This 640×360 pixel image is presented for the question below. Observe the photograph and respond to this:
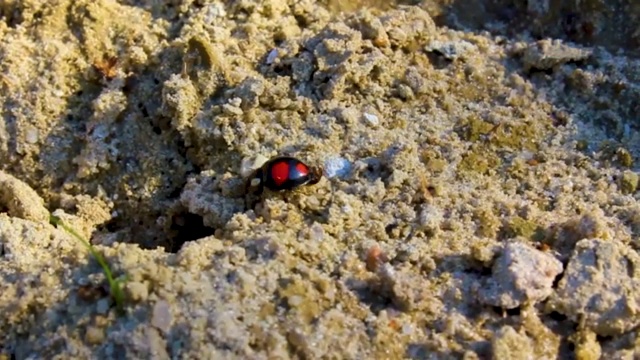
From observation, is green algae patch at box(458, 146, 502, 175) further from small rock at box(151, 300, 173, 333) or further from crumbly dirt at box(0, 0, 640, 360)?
small rock at box(151, 300, 173, 333)

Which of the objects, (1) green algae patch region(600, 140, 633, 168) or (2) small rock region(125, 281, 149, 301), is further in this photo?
(1) green algae patch region(600, 140, 633, 168)

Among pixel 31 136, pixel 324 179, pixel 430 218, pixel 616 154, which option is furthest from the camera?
pixel 31 136

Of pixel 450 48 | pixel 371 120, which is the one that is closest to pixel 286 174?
pixel 371 120

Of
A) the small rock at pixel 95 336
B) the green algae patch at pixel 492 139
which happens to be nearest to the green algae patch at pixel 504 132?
the green algae patch at pixel 492 139

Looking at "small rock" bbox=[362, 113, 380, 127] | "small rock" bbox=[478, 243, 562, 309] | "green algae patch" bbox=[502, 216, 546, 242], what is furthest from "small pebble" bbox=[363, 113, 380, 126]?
"small rock" bbox=[478, 243, 562, 309]

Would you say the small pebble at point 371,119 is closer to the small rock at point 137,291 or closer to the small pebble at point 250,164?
the small pebble at point 250,164

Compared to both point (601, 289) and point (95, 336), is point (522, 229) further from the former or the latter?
point (95, 336)
